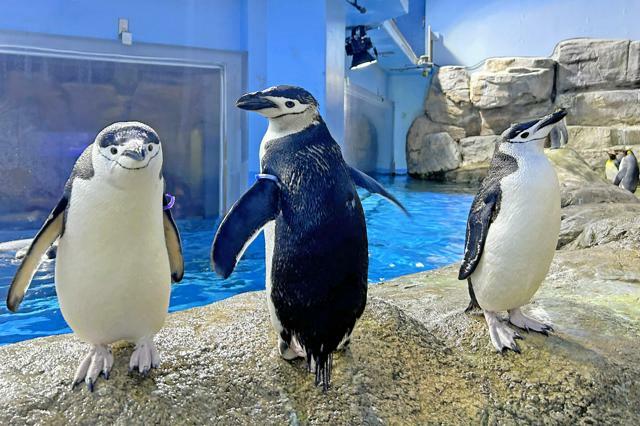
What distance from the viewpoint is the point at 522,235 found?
1.90m

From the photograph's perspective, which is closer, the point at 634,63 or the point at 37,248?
the point at 37,248

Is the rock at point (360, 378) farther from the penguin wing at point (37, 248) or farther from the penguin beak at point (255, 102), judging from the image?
the penguin beak at point (255, 102)

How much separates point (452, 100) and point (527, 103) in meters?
1.89

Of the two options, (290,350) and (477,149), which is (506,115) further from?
(290,350)

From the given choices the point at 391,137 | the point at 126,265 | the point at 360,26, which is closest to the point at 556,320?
the point at 126,265

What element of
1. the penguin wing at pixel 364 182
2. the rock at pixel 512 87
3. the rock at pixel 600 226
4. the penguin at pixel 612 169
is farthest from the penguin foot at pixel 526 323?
the rock at pixel 512 87

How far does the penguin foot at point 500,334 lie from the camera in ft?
6.26

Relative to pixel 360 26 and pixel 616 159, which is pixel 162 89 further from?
pixel 616 159

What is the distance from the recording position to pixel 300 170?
1.51 m

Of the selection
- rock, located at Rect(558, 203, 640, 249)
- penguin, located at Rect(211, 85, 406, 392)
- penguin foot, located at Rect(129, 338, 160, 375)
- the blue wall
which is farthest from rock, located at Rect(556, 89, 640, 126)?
penguin foot, located at Rect(129, 338, 160, 375)

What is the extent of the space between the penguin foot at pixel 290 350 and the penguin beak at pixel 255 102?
0.65m

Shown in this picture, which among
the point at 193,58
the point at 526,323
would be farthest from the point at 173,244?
the point at 193,58

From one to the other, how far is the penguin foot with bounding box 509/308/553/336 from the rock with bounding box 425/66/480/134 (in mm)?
13240

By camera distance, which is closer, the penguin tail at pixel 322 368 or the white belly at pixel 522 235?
the penguin tail at pixel 322 368
